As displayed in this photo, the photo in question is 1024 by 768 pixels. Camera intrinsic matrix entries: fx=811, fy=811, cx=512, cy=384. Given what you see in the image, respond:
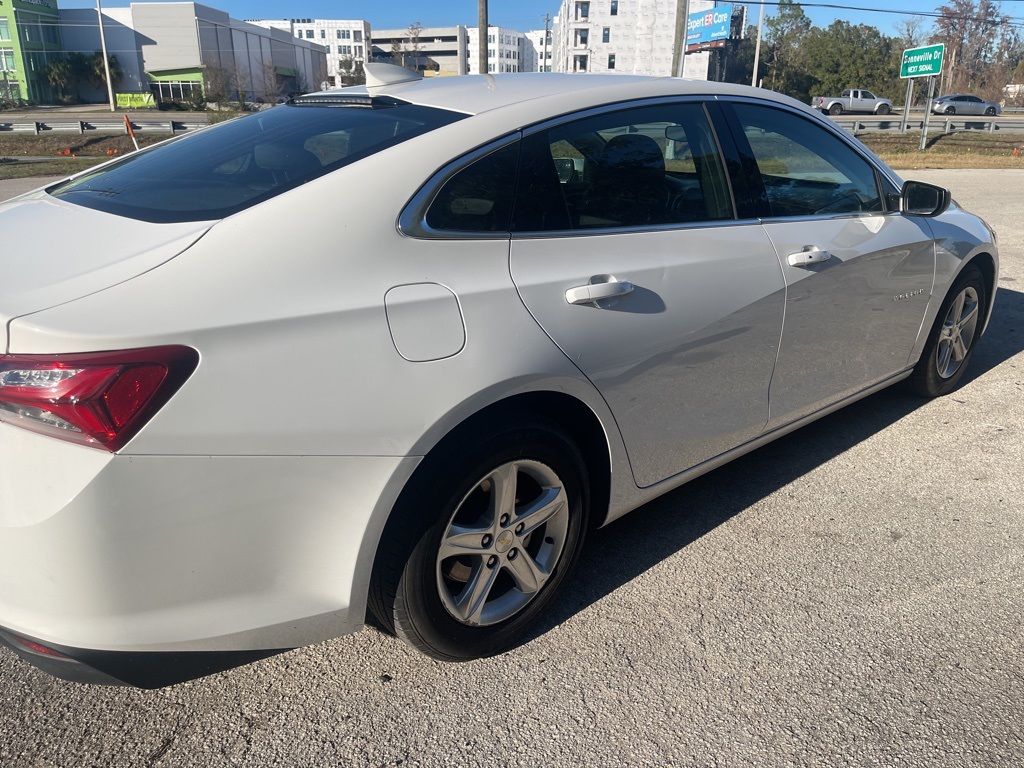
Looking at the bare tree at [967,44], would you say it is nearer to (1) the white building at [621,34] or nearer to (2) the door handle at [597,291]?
(1) the white building at [621,34]

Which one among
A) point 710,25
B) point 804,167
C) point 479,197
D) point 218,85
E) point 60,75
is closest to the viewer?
point 479,197

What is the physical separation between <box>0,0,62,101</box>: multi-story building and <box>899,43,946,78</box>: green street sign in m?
68.8

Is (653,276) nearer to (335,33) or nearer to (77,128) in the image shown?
(77,128)

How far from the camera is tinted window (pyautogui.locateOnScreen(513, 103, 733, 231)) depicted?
8.22 feet

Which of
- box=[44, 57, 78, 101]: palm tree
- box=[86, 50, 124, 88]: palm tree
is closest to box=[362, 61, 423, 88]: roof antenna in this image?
box=[44, 57, 78, 101]: palm tree

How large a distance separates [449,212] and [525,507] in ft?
2.99

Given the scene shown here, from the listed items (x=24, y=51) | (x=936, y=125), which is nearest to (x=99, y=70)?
(x=24, y=51)

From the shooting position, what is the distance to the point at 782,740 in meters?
2.20

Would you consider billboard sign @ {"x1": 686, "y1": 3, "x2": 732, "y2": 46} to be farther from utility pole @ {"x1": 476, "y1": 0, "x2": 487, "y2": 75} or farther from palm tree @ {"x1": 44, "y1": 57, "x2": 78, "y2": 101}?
palm tree @ {"x1": 44, "y1": 57, "x2": 78, "y2": 101}

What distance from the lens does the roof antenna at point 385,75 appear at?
3174 millimetres

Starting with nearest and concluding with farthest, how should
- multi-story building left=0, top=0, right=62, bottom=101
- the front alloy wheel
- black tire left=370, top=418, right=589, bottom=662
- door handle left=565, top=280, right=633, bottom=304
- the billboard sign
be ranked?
black tire left=370, top=418, right=589, bottom=662, door handle left=565, top=280, right=633, bottom=304, the front alloy wheel, the billboard sign, multi-story building left=0, top=0, right=62, bottom=101

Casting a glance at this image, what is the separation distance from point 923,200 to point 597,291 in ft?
7.53

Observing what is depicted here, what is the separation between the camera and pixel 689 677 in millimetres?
2443

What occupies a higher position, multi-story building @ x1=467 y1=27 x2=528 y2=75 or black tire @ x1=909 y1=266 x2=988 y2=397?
multi-story building @ x1=467 y1=27 x2=528 y2=75
